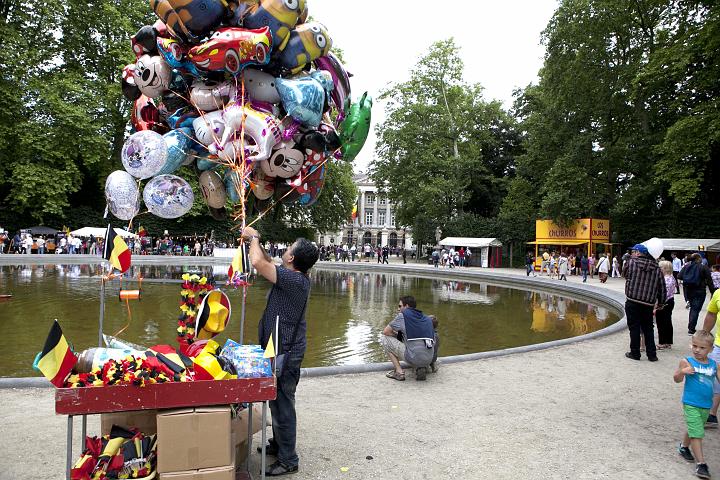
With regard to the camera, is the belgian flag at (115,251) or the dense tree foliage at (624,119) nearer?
the belgian flag at (115,251)

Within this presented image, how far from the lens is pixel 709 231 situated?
28.1m

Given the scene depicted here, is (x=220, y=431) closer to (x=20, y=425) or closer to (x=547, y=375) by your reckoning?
(x=20, y=425)

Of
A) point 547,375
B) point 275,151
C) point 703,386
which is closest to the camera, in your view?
point 703,386

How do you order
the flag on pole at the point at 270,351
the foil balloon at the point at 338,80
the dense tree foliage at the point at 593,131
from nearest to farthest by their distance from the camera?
the flag on pole at the point at 270,351, the foil balloon at the point at 338,80, the dense tree foliage at the point at 593,131

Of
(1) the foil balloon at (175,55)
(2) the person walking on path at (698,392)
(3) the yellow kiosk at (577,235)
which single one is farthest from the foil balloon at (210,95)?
(3) the yellow kiosk at (577,235)

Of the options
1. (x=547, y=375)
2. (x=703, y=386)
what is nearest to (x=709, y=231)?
(x=547, y=375)

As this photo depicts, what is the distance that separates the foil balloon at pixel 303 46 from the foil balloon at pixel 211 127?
873 millimetres

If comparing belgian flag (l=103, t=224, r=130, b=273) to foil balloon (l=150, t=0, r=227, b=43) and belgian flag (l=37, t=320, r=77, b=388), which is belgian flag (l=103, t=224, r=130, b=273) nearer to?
belgian flag (l=37, t=320, r=77, b=388)

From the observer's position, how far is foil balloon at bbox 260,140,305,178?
5113mm

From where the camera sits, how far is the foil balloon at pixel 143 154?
473cm

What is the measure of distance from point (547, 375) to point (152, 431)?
17.0ft

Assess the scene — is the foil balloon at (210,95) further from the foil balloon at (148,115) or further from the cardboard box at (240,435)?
the cardboard box at (240,435)

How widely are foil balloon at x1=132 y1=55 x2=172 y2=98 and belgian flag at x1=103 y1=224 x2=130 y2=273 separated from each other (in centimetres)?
159

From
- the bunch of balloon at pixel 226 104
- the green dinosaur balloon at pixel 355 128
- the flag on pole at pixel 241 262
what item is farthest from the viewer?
the green dinosaur balloon at pixel 355 128
